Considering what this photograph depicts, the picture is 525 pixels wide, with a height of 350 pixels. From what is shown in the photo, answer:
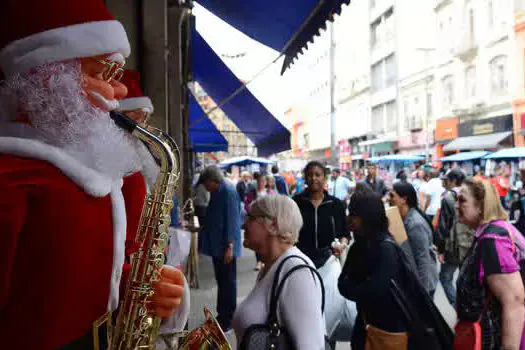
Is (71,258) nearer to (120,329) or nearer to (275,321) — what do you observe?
(120,329)

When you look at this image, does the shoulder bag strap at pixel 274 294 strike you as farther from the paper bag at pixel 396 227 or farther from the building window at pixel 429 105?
the building window at pixel 429 105

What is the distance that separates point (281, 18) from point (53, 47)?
4181 mm

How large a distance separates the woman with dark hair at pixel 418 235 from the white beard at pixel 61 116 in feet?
12.1

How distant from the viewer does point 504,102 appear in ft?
83.1

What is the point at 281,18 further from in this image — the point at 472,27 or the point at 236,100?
the point at 472,27

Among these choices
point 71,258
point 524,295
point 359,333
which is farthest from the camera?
point 359,333

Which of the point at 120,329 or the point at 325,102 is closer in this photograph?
the point at 120,329

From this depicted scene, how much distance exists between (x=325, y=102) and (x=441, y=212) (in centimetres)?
5492

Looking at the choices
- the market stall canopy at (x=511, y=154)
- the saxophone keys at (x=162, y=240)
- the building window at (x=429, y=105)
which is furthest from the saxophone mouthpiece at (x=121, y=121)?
the building window at (x=429, y=105)

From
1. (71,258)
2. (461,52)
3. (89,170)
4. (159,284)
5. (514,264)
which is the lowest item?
(514,264)

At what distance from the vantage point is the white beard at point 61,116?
1.53 metres

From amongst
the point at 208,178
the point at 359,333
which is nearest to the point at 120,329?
the point at 359,333

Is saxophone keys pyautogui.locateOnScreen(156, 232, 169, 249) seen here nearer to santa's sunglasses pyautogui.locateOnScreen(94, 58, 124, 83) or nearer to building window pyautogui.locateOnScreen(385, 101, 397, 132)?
santa's sunglasses pyautogui.locateOnScreen(94, 58, 124, 83)

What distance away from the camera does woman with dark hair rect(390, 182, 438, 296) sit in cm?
468
